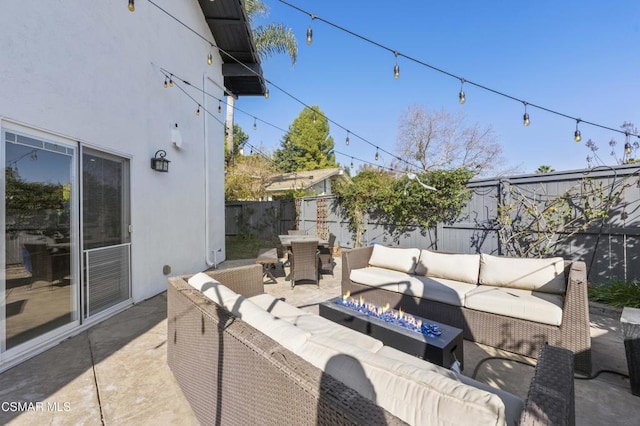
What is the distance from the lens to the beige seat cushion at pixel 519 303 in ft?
8.99

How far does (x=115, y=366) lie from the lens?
2682 millimetres

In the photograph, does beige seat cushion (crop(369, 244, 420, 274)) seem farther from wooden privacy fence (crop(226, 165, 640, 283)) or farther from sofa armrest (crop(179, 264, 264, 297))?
wooden privacy fence (crop(226, 165, 640, 283))

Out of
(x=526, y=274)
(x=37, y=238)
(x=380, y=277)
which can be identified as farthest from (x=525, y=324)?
(x=37, y=238)

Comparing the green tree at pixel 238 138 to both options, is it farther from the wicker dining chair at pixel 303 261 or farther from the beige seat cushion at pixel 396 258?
the beige seat cushion at pixel 396 258

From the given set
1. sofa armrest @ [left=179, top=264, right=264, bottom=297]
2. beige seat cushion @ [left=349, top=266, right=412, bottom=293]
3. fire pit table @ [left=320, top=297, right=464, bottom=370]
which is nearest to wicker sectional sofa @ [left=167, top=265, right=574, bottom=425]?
fire pit table @ [left=320, top=297, right=464, bottom=370]

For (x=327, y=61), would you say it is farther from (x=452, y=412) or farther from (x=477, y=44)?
(x=452, y=412)

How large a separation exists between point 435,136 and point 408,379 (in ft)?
62.3

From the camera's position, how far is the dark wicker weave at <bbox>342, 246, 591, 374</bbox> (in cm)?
258

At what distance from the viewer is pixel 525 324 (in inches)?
112

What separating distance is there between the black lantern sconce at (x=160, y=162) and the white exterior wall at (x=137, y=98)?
11cm

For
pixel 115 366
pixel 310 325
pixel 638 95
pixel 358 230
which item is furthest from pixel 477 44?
pixel 115 366

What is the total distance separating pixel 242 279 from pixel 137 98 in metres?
3.41

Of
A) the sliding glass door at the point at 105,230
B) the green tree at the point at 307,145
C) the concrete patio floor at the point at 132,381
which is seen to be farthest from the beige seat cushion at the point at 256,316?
the green tree at the point at 307,145

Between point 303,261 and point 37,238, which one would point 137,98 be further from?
point 303,261
